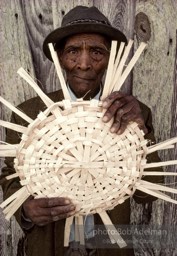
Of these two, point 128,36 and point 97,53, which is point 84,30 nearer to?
point 97,53

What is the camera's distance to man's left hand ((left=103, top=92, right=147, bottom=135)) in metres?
1.36

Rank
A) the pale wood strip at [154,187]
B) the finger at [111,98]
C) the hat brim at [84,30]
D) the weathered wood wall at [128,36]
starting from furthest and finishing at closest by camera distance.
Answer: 1. the weathered wood wall at [128,36]
2. the hat brim at [84,30]
3. the pale wood strip at [154,187]
4. the finger at [111,98]

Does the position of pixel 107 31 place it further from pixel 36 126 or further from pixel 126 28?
pixel 36 126

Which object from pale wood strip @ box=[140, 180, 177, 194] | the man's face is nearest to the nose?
the man's face

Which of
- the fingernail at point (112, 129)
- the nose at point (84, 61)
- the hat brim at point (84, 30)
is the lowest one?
the fingernail at point (112, 129)

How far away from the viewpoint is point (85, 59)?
5.67ft

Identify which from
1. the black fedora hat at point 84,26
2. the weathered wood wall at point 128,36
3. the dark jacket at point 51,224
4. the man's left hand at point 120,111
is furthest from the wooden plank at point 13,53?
the man's left hand at point 120,111

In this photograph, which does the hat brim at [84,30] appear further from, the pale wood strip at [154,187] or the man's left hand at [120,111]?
the pale wood strip at [154,187]

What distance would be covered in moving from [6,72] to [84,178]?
889mm

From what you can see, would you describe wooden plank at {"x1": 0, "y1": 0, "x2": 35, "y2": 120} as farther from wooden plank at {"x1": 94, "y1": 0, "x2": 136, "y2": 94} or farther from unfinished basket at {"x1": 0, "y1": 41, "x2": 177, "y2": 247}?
unfinished basket at {"x1": 0, "y1": 41, "x2": 177, "y2": 247}

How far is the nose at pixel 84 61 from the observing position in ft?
5.66

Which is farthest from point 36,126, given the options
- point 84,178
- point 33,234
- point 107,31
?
point 33,234

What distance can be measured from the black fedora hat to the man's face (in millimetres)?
30

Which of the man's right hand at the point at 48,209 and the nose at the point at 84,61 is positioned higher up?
the nose at the point at 84,61
